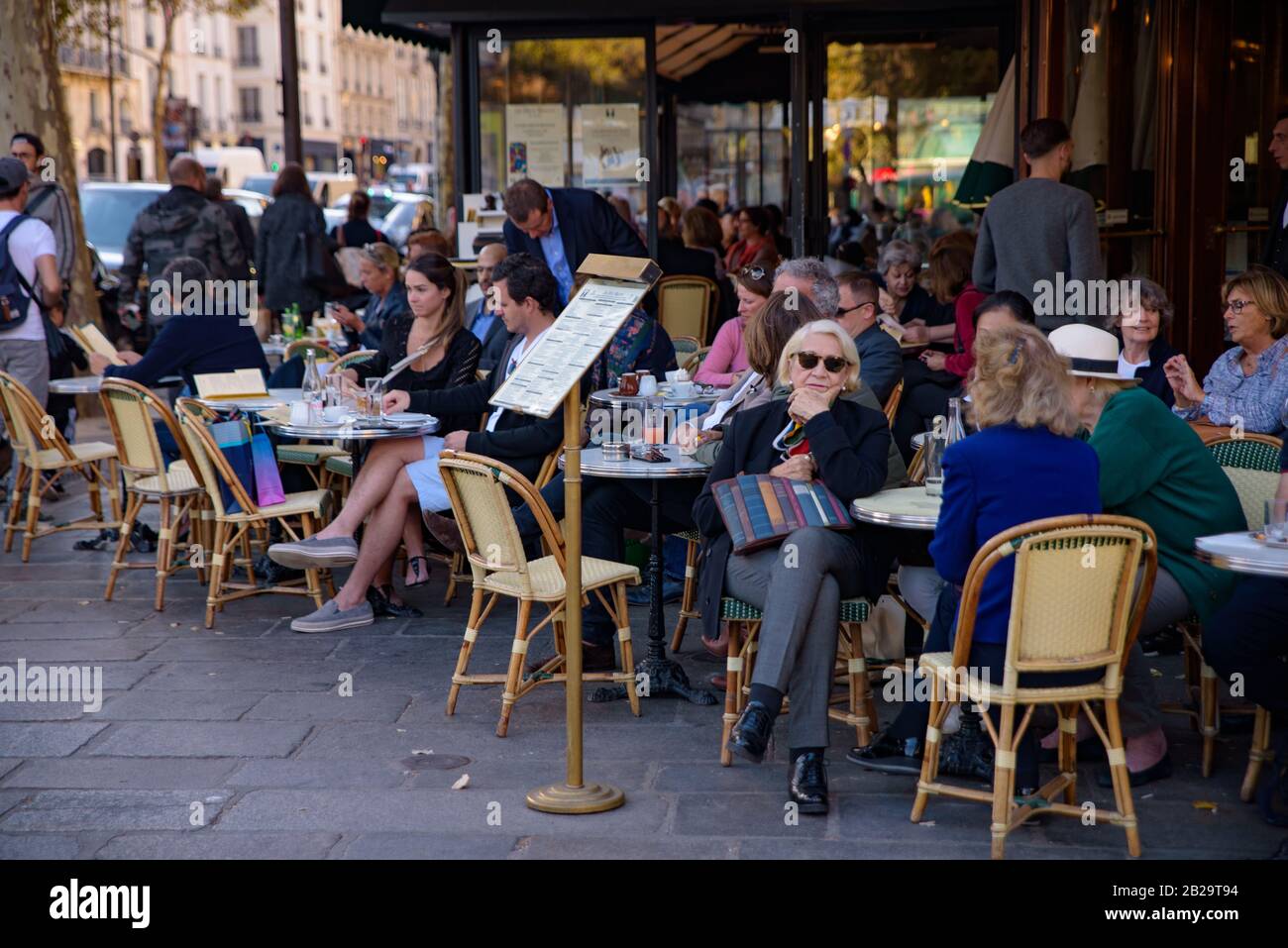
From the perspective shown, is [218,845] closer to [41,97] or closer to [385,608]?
[385,608]

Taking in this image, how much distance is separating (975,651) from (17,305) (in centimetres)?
613

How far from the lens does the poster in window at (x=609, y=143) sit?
35.1ft

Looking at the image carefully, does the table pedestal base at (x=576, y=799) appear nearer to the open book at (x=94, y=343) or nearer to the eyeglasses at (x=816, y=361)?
the eyeglasses at (x=816, y=361)

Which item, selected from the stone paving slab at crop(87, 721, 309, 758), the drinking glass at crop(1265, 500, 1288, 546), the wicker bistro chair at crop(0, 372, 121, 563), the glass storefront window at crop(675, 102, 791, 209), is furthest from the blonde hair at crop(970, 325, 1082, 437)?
the glass storefront window at crop(675, 102, 791, 209)

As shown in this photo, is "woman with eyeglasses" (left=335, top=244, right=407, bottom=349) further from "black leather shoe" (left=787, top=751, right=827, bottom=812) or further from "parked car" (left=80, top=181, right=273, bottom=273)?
"parked car" (left=80, top=181, right=273, bottom=273)

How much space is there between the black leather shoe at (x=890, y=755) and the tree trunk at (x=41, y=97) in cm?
847

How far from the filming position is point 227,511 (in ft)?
21.3

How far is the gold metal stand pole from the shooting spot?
160 inches

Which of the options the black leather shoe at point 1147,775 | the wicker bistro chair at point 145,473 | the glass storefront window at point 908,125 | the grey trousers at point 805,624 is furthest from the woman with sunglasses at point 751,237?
the black leather shoe at point 1147,775

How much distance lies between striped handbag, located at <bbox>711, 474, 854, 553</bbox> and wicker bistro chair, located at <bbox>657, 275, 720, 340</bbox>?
6120mm

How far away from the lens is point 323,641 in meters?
6.11

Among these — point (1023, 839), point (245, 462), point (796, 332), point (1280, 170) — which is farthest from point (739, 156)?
point (1023, 839)

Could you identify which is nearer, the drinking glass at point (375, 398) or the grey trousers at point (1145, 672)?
the grey trousers at point (1145, 672)

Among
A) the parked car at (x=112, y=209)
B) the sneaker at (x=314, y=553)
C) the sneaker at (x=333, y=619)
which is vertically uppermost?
the parked car at (x=112, y=209)
